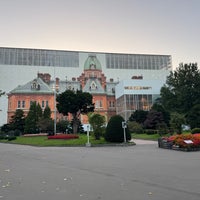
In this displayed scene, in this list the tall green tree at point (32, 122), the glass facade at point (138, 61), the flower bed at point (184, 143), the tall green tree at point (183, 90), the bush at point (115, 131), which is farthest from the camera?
the glass facade at point (138, 61)

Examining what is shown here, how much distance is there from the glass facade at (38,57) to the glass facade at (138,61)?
14958 millimetres

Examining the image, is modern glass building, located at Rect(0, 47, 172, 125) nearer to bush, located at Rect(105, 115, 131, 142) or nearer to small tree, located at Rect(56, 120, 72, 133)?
small tree, located at Rect(56, 120, 72, 133)

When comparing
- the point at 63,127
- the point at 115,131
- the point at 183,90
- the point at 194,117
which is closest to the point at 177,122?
the point at 115,131

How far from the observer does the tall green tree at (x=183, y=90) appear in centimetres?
5253

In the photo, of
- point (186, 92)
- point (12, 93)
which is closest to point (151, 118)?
point (186, 92)

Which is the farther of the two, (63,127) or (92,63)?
(92,63)

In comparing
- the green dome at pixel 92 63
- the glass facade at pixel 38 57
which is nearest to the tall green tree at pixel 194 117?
the green dome at pixel 92 63

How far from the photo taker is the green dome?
9827 cm

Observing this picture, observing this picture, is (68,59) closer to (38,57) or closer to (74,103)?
(38,57)

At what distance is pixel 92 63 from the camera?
324 feet

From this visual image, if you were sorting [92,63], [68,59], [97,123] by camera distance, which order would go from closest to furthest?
[97,123] < [92,63] < [68,59]

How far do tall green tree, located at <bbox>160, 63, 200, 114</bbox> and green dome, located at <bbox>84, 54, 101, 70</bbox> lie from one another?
4381 cm

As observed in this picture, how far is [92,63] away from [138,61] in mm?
23128

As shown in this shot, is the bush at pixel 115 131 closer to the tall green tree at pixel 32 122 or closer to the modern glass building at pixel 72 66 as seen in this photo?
the tall green tree at pixel 32 122
